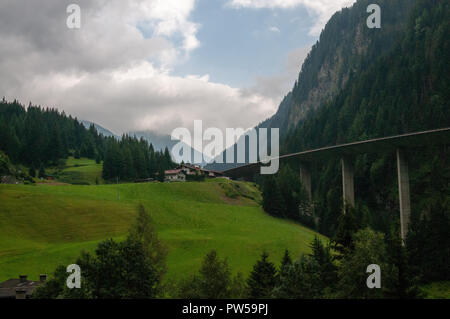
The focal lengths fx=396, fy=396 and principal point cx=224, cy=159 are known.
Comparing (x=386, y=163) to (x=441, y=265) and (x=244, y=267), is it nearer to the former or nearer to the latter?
(x=441, y=265)

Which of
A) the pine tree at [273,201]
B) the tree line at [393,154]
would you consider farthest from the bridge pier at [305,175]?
the pine tree at [273,201]

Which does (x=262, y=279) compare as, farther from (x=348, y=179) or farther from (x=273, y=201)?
(x=348, y=179)

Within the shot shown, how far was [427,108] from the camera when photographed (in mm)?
107188

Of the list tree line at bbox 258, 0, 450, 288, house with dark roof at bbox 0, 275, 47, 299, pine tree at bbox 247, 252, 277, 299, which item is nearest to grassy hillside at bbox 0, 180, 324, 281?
house with dark roof at bbox 0, 275, 47, 299

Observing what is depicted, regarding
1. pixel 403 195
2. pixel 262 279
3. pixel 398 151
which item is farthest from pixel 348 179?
pixel 262 279

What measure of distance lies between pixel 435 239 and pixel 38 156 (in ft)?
410

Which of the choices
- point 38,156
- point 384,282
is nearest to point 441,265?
point 384,282

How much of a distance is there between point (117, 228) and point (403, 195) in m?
47.9

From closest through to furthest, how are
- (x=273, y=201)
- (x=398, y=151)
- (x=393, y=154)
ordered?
(x=398, y=151)
(x=273, y=201)
(x=393, y=154)

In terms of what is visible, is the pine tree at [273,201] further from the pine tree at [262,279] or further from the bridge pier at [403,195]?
the pine tree at [262,279]

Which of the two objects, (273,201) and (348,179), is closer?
(348,179)

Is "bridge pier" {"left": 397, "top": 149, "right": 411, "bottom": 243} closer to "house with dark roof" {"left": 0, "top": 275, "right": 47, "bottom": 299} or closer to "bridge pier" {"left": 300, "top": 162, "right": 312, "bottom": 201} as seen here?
"bridge pier" {"left": 300, "top": 162, "right": 312, "bottom": 201}

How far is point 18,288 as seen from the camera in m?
34.7

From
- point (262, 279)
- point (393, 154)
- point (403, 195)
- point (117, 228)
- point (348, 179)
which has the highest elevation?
point (393, 154)
